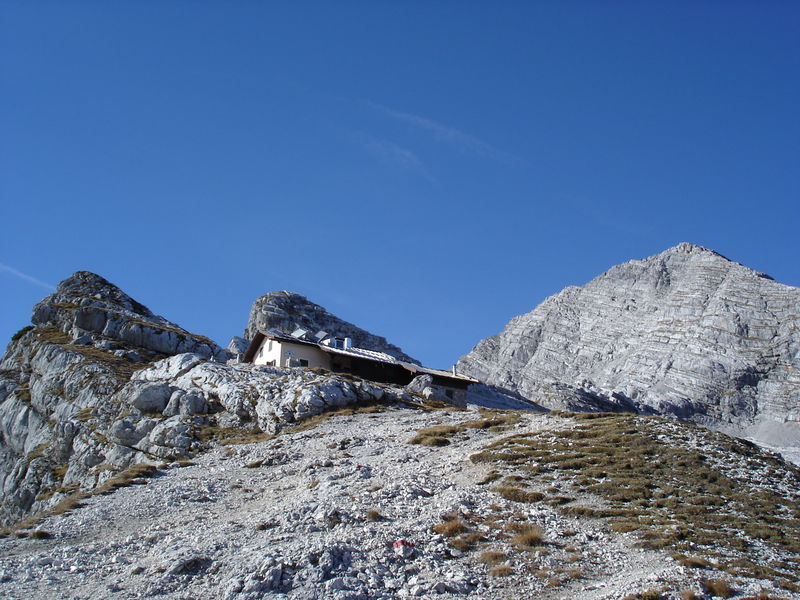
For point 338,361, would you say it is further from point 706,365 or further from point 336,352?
point 706,365

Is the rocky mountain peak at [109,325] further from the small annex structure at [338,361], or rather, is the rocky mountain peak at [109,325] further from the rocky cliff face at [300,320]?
the rocky cliff face at [300,320]

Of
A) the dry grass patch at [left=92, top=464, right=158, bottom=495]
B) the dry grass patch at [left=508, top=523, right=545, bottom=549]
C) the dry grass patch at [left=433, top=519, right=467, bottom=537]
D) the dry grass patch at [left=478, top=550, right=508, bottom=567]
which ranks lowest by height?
the dry grass patch at [left=92, top=464, right=158, bottom=495]

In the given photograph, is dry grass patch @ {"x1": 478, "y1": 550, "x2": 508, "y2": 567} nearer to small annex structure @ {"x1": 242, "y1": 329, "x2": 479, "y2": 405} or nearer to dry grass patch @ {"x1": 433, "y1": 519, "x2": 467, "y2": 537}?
dry grass patch @ {"x1": 433, "y1": 519, "x2": 467, "y2": 537}

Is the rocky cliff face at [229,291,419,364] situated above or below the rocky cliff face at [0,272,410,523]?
above

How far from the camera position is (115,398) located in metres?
62.5

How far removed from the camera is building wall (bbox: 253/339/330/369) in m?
68.8

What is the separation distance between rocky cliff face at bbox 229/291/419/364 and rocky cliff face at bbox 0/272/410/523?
2009 inches

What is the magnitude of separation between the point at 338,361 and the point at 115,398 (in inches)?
803

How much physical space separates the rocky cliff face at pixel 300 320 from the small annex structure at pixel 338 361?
6034 centimetres

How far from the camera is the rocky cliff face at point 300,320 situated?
14100cm

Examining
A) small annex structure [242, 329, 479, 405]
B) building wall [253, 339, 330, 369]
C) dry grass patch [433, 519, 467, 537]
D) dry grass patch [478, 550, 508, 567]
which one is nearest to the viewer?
dry grass patch [478, 550, 508, 567]

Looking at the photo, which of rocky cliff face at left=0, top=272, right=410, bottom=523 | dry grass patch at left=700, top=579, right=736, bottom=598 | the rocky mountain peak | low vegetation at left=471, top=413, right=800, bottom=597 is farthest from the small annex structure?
dry grass patch at left=700, top=579, right=736, bottom=598

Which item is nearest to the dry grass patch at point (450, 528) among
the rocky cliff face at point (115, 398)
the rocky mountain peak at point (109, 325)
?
the rocky cliff face at point (115, 398)

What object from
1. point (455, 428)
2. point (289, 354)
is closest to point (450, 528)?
point (455, 428)
